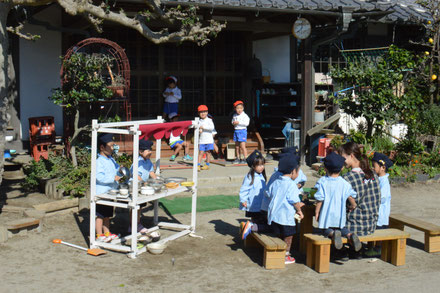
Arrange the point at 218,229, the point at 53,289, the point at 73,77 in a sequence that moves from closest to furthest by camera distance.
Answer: the point at 53,289 < the point at 218,229 < the point at 73,77

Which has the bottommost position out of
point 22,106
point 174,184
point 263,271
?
point 263,271

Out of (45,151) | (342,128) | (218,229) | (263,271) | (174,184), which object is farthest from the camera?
(342,128)

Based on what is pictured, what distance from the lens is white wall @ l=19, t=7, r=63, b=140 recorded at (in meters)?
11.9

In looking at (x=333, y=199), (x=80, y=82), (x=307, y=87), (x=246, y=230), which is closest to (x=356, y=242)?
(x=333, y=199)

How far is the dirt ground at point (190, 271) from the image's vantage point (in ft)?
18.8

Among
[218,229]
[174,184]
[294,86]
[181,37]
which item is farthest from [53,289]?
[294,86]

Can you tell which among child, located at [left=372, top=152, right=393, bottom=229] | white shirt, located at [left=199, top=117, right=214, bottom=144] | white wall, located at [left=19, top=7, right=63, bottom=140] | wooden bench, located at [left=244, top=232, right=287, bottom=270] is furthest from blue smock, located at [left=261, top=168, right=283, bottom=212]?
white wall, located at [left=19, top=7, right=63, bottom=140]

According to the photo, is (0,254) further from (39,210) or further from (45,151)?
(45,151)

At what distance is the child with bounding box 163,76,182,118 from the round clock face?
324 cm

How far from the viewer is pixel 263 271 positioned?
625cm

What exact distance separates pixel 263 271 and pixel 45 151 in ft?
21.8

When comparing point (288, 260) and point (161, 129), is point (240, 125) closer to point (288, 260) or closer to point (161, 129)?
point (161, 129)

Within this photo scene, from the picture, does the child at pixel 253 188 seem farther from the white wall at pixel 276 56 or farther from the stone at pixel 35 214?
the white wall at pixel 276 56

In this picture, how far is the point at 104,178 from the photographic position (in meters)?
6.89
